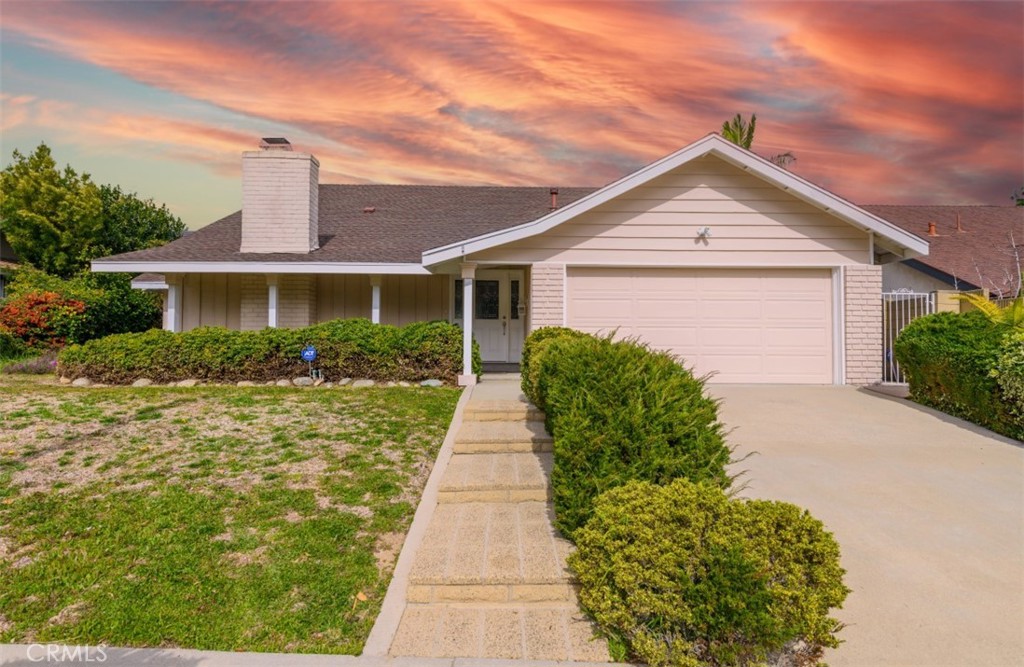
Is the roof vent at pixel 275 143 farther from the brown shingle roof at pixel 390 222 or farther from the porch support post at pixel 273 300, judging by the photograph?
the porch support post at pixel 273 300

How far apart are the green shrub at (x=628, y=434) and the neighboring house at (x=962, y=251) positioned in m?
14.4

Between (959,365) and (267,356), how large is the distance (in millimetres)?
11884

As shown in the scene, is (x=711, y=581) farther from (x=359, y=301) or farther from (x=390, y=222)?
(x=390, y=222)

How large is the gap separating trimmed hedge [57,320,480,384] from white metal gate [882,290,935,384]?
8.44 metres

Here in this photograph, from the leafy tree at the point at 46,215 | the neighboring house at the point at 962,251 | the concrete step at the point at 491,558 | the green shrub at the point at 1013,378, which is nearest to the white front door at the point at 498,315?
the concrete step at the point at 491,558

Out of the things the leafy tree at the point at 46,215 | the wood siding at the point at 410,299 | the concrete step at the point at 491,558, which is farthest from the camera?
the leafy tree at the point at 46,215

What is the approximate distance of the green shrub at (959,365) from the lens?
7359 millimetres

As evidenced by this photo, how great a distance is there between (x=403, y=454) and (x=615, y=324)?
601cm

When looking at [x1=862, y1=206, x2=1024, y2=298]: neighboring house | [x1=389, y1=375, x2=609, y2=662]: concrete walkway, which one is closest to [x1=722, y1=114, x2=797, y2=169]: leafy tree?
[x1=862, y1=206, x2=1024, y2=298]: neighboring house

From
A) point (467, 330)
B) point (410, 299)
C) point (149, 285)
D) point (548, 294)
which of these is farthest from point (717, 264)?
point (149, 285)

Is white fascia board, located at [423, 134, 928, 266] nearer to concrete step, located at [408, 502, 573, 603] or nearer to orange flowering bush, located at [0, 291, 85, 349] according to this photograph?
concrete step, located at [408, 502, 573, 603]

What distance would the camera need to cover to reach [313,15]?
8977mm

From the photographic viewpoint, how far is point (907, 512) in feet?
16.4

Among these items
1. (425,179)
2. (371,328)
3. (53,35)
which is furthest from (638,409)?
(425,179)
